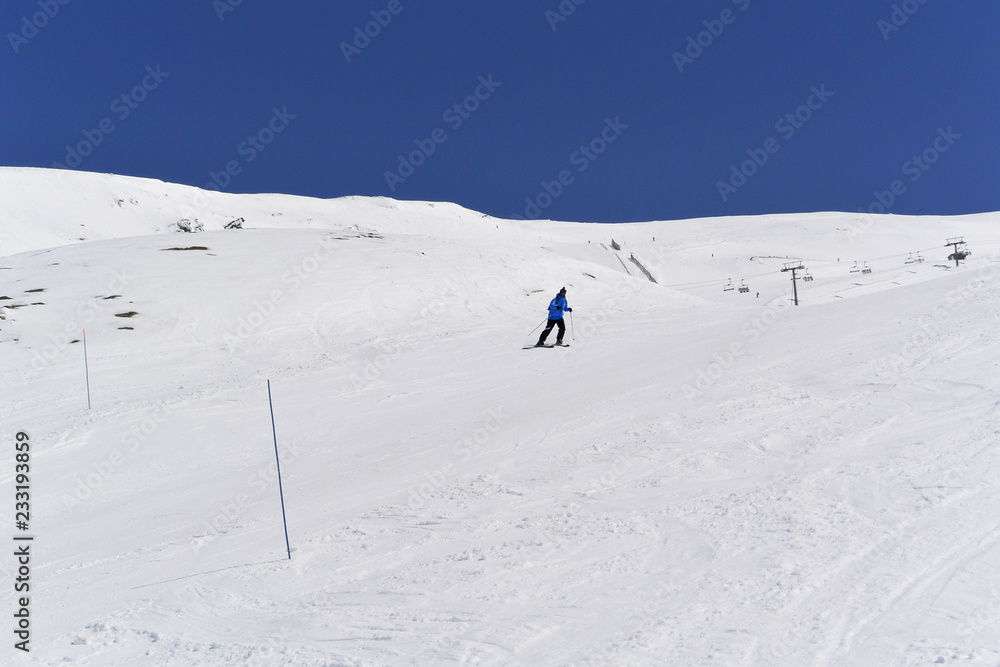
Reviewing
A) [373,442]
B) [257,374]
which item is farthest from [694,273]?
[373,442]

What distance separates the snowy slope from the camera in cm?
Result: 494

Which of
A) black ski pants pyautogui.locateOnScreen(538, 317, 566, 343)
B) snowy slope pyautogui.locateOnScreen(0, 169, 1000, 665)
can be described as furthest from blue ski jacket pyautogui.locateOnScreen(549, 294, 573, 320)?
snowy slope pyautogui.locateOnScreen(0, 169, 1000, 665)

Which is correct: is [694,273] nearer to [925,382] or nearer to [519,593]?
[925,382]

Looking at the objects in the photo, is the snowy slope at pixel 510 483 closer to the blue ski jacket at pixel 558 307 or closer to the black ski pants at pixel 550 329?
the black ski pants at pixel 550 329

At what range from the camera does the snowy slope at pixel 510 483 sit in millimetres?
4941

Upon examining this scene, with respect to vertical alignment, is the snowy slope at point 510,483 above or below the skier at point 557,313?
below

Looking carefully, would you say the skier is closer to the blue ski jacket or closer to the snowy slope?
the blue ski jacket

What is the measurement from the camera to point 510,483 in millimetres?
8023

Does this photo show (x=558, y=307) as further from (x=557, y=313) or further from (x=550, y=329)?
(x=550, y=329)

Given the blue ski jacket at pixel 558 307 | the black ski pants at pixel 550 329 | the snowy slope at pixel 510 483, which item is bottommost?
the snowy slope at pixel 510 483
